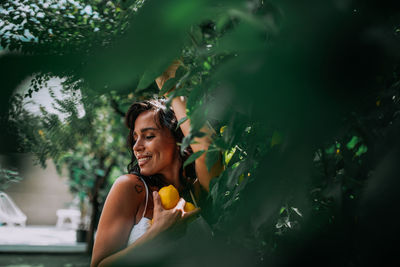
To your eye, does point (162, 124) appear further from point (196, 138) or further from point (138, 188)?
point (196, 138)

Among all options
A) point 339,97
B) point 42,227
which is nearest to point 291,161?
point 339,97

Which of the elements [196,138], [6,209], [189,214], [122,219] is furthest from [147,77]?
[6,209]

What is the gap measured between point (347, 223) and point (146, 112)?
2.62 ft

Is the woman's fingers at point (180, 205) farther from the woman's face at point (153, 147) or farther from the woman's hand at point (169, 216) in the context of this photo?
the woman's face at point (153, 147)

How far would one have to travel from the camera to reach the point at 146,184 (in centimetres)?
97

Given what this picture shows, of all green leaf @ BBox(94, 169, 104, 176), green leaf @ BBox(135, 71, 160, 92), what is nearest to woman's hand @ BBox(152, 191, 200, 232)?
green leaf @ BBox(135, 71, 160, 92)

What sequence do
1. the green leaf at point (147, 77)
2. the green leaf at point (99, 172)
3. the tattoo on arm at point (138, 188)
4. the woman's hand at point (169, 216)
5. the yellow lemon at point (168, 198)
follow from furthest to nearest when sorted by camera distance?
the green leaf at point (99, 172), the tattoo on arm at point (138, 188), the yellow lemon at point (168, 198), the woman's hand at point (169, 216), the green leaf at point (147, 77)

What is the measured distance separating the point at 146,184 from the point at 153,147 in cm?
10

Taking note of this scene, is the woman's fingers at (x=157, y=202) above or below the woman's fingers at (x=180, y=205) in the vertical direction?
below

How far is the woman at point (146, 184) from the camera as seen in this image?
785mm

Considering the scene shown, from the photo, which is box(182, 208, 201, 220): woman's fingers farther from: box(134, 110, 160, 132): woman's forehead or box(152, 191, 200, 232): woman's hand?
box(134, 110, 160, 132): woman's forehead

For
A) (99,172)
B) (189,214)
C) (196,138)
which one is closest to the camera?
(196,138)

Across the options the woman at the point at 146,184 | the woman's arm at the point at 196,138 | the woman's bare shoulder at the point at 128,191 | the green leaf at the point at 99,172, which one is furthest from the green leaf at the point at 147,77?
the green leaf at the point at 99,172

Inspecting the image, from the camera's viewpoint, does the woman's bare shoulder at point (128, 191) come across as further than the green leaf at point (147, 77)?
Yes
